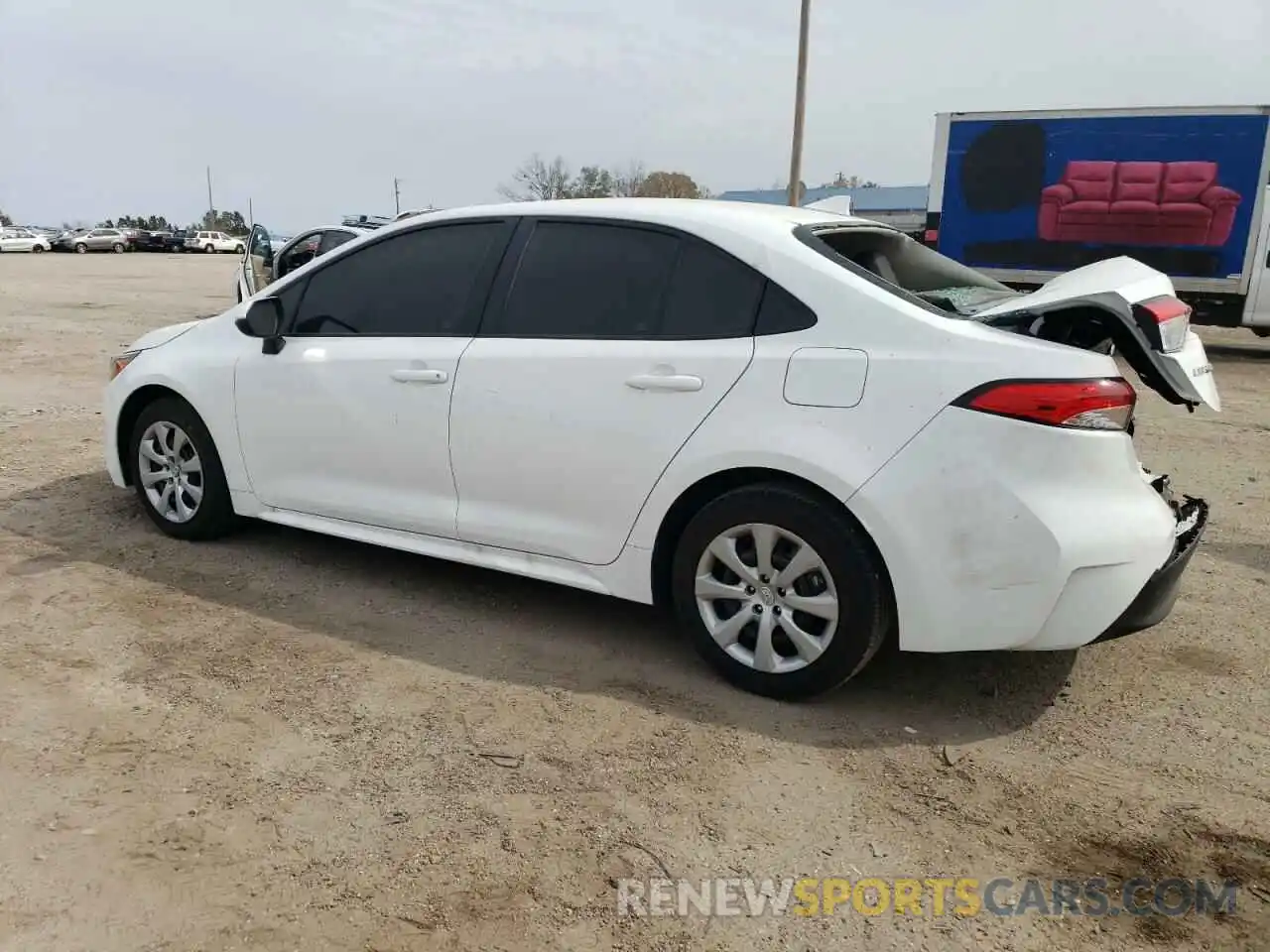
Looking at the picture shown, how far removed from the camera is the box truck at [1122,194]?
13.5 metres

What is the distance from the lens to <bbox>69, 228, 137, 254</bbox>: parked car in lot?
52.5 metres

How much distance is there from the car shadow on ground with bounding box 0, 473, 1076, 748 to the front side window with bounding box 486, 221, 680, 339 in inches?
46.8

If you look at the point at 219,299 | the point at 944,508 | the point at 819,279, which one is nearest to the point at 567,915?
the point at 944,508

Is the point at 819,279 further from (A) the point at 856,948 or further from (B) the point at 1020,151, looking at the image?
(B) the point at 1020,151

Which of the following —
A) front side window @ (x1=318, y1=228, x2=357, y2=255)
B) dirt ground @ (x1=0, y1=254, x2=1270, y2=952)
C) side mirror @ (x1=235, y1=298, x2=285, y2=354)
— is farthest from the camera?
front side window @ (x1=318, y1=228, x2=357, y2=255)

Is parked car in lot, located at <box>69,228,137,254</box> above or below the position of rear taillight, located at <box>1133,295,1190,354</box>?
above

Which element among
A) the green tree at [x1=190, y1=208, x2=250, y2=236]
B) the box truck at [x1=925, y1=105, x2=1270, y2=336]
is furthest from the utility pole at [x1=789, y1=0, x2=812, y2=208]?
the green tree at [x1=190, y1=208, x2=250, y2=236]

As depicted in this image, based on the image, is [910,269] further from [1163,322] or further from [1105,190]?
[1105,190]

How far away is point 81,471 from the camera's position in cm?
628

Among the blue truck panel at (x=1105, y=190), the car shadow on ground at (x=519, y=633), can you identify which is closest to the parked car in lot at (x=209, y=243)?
the blue truck panel at (x=1105, y=190)

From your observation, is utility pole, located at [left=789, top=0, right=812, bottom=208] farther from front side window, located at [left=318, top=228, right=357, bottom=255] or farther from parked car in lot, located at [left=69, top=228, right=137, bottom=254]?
parked car in lot, located at [left=69, top=228, right=137, bottom=254]

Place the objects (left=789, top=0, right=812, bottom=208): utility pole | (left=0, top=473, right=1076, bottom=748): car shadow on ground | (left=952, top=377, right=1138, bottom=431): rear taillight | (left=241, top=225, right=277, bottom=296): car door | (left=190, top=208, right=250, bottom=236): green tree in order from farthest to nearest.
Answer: (left=190, top=208, right=250, bottom=236): green tree < (left=789, top=0, right=812, bottom=208): utility pole < (left=241, top=225, right=277, bottom=296): car door < (left=0, top=473, right=1076, bottom=748): car shadow on ground < (left=952, top=377, right=1138, bottom=431): rear taillight

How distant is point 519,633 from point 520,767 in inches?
40.0

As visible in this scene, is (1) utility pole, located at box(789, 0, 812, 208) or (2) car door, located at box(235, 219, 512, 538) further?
(1) utility pole, located at box(789, 0, 812, 208)
